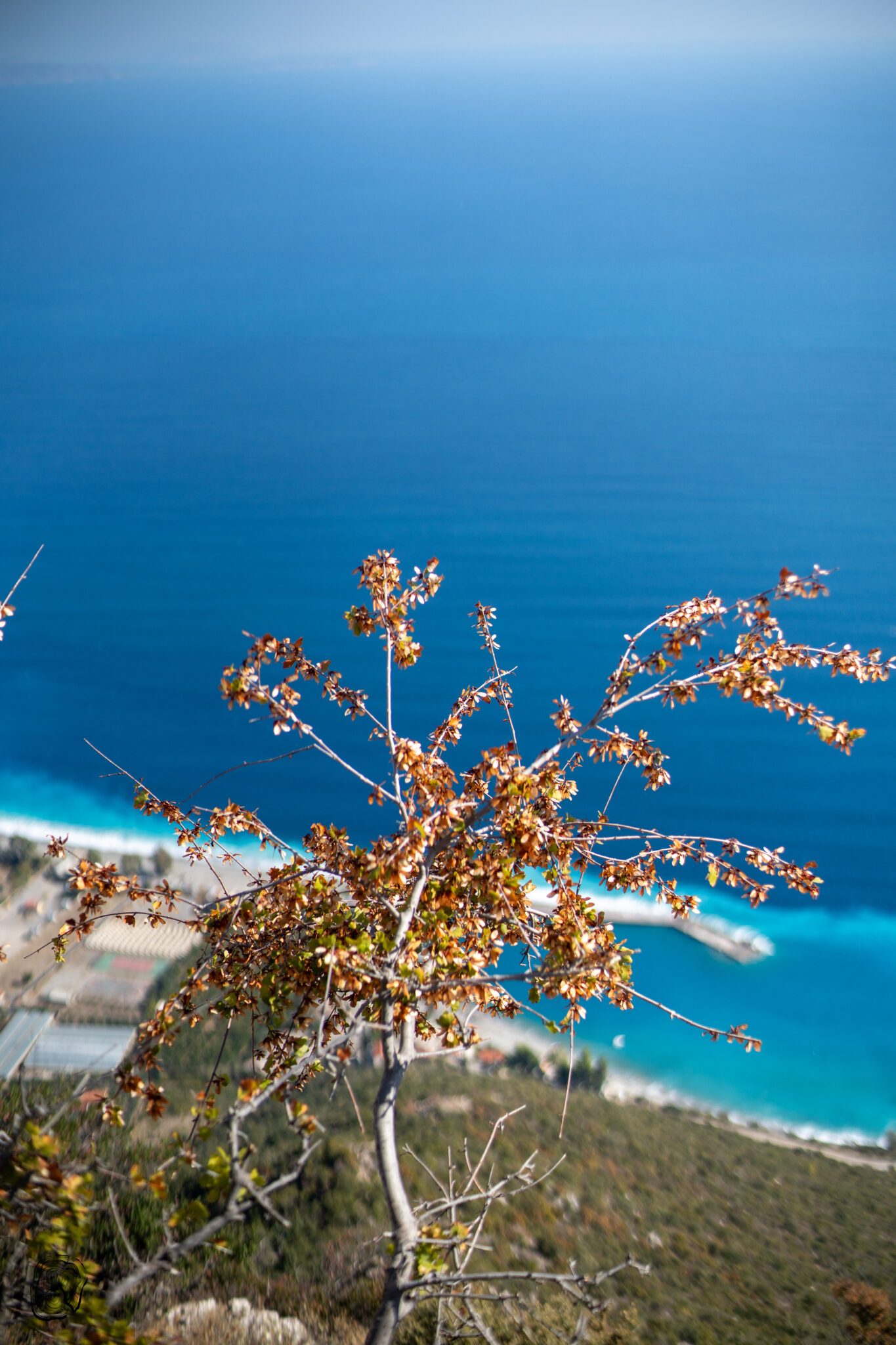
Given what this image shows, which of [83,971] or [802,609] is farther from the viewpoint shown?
[802,609]

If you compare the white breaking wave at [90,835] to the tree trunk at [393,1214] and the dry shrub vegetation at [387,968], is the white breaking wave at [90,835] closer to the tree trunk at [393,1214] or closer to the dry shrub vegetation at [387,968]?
the dry shrub vegetation at [387,968]

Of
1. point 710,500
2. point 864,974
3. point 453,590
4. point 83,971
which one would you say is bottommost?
point 83,971

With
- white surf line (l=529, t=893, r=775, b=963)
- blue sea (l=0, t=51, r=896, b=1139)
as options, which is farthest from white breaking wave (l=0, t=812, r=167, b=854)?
white surf line (l=529, t=893, r=775, b=963)

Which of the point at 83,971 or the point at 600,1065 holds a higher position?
the point at 600,1065

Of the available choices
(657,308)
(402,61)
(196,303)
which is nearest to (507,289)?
(657,308)

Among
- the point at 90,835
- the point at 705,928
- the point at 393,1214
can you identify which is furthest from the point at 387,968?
the point at 90,835

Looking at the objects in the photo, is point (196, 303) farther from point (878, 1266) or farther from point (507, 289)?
point (878, 1266)

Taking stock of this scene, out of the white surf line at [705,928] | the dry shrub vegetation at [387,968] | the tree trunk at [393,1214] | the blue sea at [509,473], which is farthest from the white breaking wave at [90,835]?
the tree trunk at [393,1214]

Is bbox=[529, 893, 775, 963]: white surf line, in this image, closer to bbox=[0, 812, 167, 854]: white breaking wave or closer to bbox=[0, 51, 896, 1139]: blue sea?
bbox=[0, 51, 896, 1139]: blue sea
